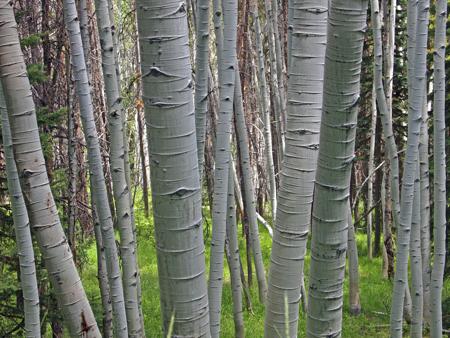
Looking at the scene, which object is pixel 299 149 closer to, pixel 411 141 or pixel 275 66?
pixel 411 141

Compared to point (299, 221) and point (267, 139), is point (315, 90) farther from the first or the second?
point (267, 139)

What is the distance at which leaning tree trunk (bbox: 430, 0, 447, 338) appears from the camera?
385cm

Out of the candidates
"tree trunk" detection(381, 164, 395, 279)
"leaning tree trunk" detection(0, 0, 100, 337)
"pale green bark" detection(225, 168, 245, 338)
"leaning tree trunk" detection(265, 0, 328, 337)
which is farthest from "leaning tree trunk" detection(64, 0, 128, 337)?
"tree trunk" detection(381, 164, 395, 279)

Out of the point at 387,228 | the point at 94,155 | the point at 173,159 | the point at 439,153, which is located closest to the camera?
the point at 173,159

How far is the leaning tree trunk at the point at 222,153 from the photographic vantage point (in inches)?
102

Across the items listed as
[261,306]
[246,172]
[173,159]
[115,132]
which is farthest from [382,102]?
[261,306]

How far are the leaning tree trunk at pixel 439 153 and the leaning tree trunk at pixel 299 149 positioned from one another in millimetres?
2299

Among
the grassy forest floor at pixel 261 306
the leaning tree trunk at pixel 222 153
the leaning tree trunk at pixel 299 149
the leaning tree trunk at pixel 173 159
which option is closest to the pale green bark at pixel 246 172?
the grassy forest floor at pixel 261 306

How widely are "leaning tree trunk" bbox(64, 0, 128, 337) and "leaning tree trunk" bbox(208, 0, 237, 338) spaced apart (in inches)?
30.4

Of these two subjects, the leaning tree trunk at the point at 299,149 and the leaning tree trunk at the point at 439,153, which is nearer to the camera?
the leaning tree trunk at the point at 299,149

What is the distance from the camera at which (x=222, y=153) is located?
8.80 feet

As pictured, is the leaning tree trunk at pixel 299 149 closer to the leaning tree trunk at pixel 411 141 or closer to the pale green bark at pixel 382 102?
the leaning tree trunk at pixel 411 141

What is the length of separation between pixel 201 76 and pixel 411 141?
54.7 inches

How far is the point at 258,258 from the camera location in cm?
662
